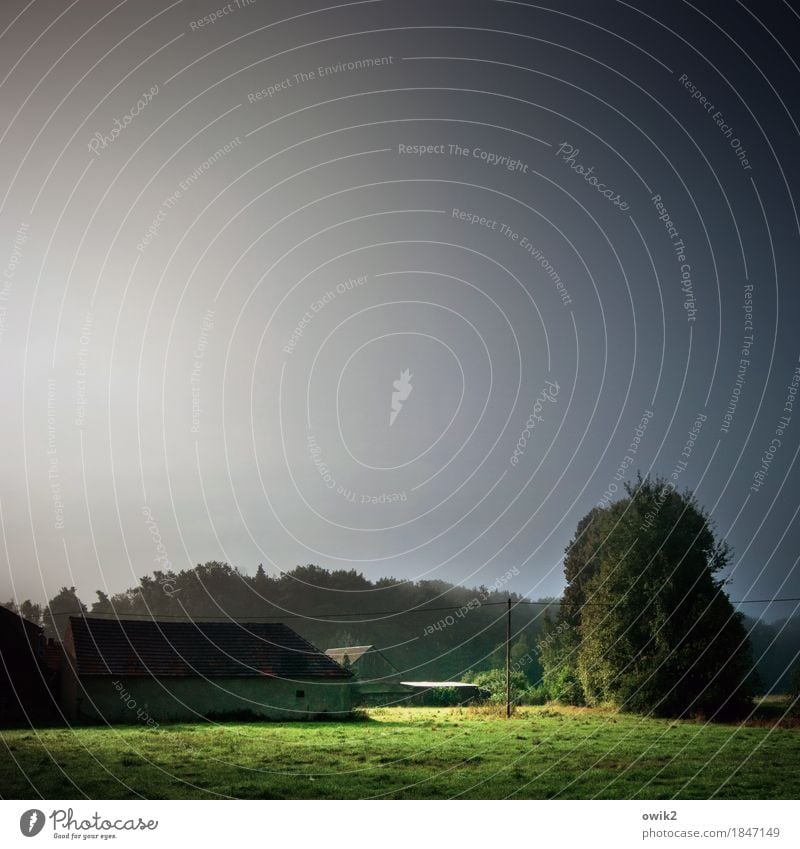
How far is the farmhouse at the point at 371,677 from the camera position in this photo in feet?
119

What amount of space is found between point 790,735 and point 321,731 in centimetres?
1218

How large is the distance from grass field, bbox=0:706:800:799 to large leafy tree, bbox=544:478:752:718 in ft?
16.2

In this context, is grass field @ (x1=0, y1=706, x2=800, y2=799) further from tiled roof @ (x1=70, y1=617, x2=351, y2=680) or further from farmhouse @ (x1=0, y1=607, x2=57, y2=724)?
tiled roof @ (x1=70, y1=617, x2=351, y2=680)

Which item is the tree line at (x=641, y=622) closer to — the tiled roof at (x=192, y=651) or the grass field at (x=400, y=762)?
the tiled roof at (x=192, y=651)

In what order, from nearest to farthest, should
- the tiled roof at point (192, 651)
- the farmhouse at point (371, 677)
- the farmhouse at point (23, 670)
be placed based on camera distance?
1. the farmhouse at point (23, 670)
2. the tiled roof at point (192, 651)
3. the farmhouse at point (371, 677)

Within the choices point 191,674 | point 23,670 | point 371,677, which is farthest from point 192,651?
point 371,677

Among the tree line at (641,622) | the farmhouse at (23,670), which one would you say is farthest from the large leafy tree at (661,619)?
the farmhouse at (23,670)

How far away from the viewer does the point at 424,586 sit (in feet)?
162

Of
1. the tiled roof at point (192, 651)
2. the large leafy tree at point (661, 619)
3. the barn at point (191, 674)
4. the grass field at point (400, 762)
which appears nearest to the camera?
the grass field at point (400, 762)

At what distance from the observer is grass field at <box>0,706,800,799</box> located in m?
12.0

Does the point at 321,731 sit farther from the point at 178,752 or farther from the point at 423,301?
the point at 423,301

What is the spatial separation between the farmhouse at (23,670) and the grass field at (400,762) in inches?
155

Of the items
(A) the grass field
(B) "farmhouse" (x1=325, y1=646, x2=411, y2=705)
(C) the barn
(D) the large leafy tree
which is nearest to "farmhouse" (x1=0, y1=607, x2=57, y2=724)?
(C) the barn

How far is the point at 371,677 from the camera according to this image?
130ft
